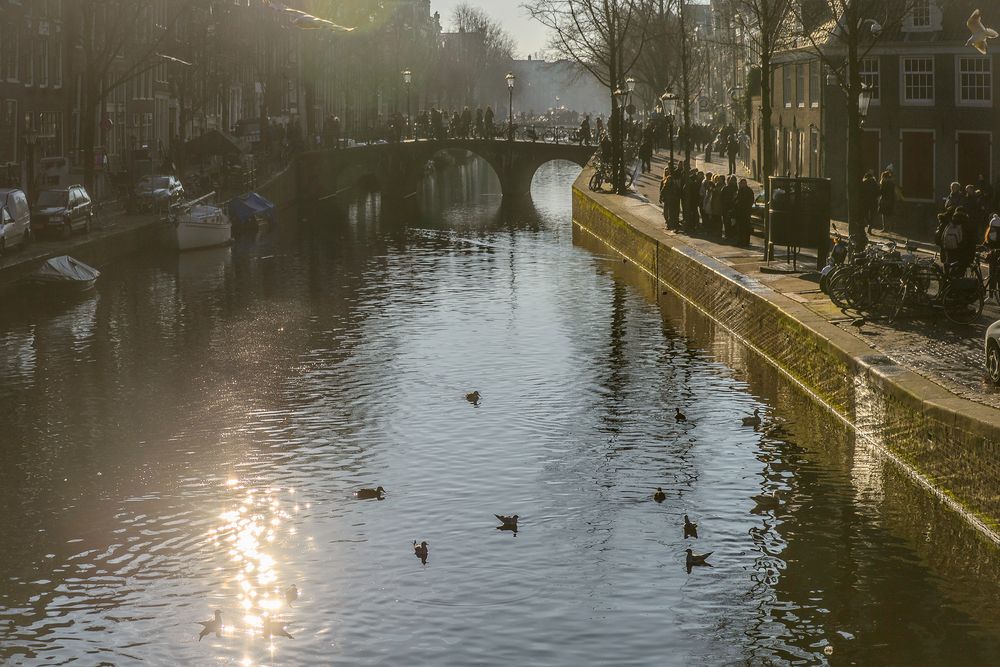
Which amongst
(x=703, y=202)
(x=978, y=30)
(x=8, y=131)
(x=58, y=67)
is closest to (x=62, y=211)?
(x=8, y=131)

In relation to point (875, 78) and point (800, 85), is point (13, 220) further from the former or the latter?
point (800, 85)

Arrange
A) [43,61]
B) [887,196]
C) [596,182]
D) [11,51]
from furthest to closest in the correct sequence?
[43,61] < [596,182] < [11,51] < [887,196]

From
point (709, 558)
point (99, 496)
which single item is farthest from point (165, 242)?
point (709, 558)

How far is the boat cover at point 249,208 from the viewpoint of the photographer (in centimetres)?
6162

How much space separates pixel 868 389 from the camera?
23078 mm

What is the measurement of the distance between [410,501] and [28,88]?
4837 centimetres

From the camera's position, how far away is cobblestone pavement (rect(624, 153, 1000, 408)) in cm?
2181

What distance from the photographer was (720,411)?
26766mm

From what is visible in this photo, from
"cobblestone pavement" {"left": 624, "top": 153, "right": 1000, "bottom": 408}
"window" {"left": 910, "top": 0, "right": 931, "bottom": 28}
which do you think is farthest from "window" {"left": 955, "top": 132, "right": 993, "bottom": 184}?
"cobblestone pavement" {"left": 624, "top": 153, "right": 1000, "bottom": 408}

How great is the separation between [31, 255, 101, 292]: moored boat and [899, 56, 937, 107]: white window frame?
26.4 metres

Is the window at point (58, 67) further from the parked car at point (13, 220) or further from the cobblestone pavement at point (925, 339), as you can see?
the cobblestone pavement at point (925, 339)

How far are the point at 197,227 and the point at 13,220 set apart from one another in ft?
41.2

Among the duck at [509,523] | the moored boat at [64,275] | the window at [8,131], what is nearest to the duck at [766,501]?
the duck at [509,523]

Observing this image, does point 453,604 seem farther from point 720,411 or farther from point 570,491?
point 720,411
